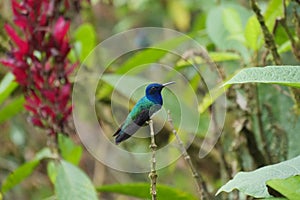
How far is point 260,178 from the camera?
0.72 m

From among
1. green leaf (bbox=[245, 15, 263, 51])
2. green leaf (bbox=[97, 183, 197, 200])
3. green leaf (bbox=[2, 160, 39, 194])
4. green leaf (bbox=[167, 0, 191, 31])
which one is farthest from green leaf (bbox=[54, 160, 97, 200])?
green leaf (bbox=[167, 0, 191, 31])

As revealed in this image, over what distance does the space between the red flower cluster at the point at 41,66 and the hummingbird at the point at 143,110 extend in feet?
1.62

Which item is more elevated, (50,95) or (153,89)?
(50,95)

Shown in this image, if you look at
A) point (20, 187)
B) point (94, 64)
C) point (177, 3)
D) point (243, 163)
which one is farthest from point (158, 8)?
point (243, 163)

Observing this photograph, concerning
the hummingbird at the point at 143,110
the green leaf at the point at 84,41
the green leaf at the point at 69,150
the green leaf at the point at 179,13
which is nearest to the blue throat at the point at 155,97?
the hummingbird at the point at 143,110

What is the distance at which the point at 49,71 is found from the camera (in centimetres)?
125

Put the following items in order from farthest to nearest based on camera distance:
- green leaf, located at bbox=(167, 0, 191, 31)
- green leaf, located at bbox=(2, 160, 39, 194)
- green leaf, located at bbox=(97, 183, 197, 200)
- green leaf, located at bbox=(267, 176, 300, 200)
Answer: green leaf, located at bbox=(167, 0, 191, 31)
green leaf, located at bbox=(2, 160, 39, 194)
green leaf, located at bbox=(97, 183, 197, 200)
green leaf, located at bbox=(267, 176, 300, 200)

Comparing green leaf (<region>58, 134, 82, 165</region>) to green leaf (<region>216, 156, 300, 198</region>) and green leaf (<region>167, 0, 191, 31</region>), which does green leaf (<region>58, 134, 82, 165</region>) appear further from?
green leaf (<region>167, 0, 191, 31</region>)

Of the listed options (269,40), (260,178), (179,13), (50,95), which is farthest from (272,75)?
(179,13)

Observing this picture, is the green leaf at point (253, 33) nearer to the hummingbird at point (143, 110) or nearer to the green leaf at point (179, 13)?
the hummingbird at point (143, 110)

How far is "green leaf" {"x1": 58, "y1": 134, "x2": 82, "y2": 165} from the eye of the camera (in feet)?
4.81

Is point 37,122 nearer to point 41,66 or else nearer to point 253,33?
point 41,66

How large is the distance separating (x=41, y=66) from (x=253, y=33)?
0.49m

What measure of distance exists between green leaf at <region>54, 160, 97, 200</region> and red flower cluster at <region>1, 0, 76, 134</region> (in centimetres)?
10
